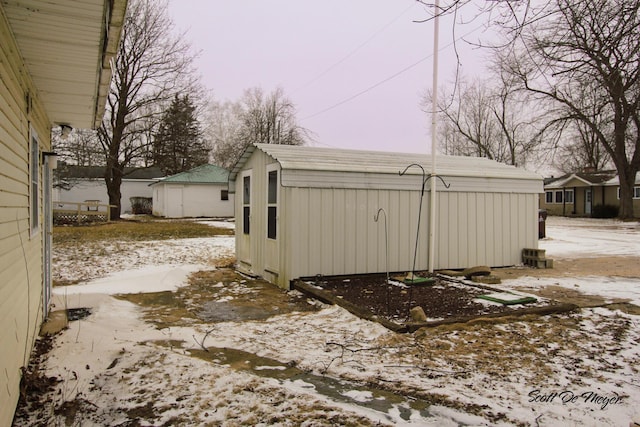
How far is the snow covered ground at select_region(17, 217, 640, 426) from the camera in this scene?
3.24m

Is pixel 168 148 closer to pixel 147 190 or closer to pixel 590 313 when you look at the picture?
pixel 147 190

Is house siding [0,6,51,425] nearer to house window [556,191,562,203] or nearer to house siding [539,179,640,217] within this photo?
house siding [539,179,640,217]

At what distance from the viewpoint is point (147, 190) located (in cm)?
3941

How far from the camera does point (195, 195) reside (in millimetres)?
30641

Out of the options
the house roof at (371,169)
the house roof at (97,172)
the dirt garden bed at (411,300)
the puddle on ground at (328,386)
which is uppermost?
the house roof at (97,172)

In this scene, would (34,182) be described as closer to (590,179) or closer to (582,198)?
(590,179)

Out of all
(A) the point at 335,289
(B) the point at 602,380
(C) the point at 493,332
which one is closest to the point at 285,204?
(A) the point at 335,289

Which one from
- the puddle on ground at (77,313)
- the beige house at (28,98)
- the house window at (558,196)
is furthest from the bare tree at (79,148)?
the house window at (558,196)

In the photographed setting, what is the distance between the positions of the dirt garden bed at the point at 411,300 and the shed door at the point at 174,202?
24.1 meters

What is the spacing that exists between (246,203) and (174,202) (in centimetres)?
2145

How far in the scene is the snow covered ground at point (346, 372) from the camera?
128 inches

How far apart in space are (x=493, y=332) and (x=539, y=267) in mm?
5541

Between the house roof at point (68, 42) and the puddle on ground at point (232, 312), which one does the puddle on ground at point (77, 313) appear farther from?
the house roof at point (68, 42)

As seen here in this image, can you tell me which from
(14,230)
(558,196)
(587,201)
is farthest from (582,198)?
(14,230)
